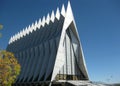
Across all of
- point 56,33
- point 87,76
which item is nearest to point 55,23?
point 56,33

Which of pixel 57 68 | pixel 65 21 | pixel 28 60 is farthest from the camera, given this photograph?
pixel 28 60

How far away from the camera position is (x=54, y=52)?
4428 centimetres

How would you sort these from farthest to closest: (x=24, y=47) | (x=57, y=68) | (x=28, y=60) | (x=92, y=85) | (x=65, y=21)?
(x=24, y=47), (x=28, y=60), (x=65, y=21), (x=57, y=68), (x=92, y=85)

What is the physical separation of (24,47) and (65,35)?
683 inches

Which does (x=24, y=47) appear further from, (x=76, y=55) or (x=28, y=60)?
(x=76, y=55)

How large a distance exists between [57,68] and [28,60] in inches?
571

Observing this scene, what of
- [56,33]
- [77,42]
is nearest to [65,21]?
[56,33]

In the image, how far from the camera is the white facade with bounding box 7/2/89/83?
4347cm

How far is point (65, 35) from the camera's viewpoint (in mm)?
47688

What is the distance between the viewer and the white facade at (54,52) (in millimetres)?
43469

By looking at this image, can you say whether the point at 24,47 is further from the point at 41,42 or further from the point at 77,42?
the point at 77,42

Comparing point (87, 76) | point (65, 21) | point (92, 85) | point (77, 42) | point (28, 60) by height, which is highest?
point (65, 21)

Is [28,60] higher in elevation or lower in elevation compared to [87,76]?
higher

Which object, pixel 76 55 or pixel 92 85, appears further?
pixel 76 55
